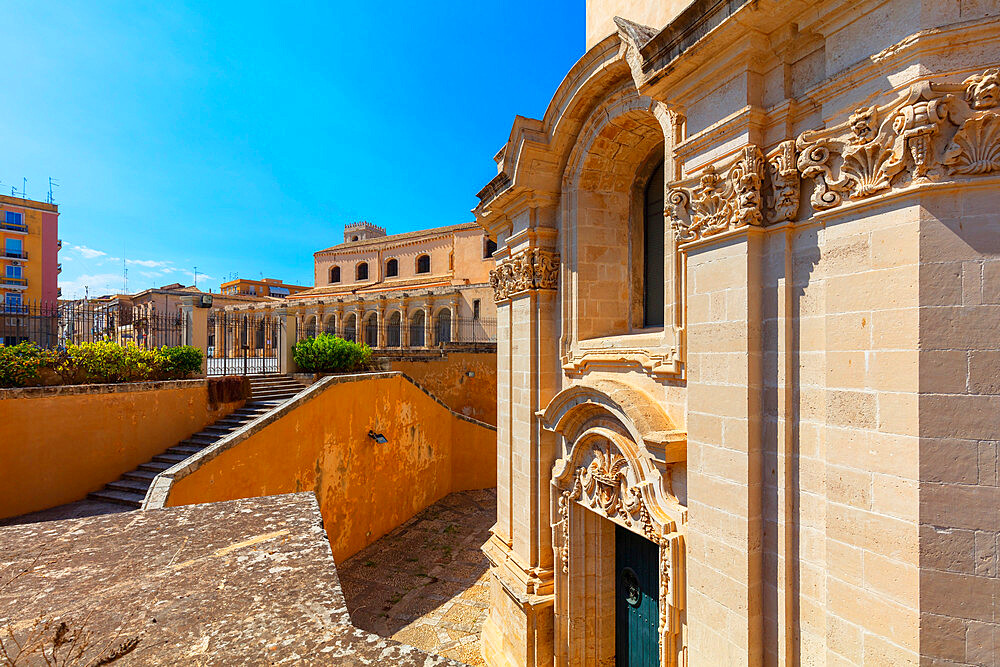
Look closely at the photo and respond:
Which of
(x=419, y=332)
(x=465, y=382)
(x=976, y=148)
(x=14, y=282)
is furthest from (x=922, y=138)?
(x=14, y=282)

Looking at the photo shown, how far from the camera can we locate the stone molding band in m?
2.60

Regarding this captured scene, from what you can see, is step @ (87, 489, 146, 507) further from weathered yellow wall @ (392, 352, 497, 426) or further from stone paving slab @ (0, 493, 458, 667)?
weathered yellow wall @ (392, 352, 497, 426)

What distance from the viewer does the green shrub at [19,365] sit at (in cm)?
788

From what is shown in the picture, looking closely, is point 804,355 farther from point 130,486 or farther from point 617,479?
point 130,486

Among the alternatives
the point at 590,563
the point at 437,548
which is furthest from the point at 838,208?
the point at 437,548

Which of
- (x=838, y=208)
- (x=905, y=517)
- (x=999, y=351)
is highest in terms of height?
(x=838, y=208)

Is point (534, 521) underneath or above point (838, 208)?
underneath

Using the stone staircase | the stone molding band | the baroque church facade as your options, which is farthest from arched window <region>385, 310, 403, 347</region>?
the stone molding band

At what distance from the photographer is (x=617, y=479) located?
17.7 feet

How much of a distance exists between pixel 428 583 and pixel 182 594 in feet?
29.7

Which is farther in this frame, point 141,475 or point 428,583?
point 428,583

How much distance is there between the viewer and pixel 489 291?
22891 mm

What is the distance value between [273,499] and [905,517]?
3.84 meters

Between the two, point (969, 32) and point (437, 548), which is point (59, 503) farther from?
point (969, 32)
